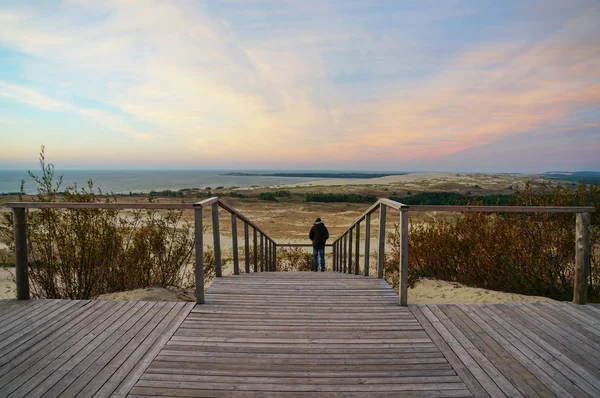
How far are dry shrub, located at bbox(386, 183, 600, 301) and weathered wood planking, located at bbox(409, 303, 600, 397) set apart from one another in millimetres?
2148

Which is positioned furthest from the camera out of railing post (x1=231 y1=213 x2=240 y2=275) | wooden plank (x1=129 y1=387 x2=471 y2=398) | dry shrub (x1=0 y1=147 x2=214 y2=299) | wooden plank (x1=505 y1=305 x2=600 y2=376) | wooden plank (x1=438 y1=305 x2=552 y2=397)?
railing post (x1=231 y1=213 x2=240 y2=275)

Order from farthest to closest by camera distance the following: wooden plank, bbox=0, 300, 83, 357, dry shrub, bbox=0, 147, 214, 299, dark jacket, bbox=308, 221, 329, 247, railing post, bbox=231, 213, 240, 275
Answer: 1. dark jacket, bbox=308, 221, 329, 247
2. railing post, bbox=231, 213, 240, 275
3. dry shrub, bbox=0, 147, 214, 299
4. wooden plank, bbox=0, 300, 83, 357

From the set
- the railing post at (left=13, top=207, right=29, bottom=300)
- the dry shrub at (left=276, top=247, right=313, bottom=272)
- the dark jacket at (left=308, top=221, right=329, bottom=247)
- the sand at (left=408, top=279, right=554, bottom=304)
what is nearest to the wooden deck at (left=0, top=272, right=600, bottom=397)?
the railing post at (left=13, top=207, right=29, bottom=300)

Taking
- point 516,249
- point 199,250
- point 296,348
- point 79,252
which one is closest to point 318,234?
point 516,249

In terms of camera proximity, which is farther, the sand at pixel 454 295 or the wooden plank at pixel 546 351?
the sand at pixel 454 295

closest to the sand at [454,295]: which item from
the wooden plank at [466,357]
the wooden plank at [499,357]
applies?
the wooden plank at [499,357]

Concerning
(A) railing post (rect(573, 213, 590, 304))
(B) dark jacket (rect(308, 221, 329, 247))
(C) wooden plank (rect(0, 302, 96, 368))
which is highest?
(A) railing post (rect(573, 213, 590, 304))

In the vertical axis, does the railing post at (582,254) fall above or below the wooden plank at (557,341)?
above

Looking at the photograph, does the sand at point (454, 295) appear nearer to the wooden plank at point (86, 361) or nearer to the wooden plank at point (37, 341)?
the wooden plank at point (86, 361)

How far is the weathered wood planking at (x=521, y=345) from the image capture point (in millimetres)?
1836

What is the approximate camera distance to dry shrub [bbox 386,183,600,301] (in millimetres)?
4820

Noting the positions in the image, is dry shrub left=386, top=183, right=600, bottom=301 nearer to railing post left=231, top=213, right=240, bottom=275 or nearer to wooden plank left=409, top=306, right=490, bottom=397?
wooden plank left=409, top=306, right=490, bottom=397

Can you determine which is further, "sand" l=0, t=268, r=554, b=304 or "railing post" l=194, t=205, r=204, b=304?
"sand" l=0, t=268, r=554, b=304

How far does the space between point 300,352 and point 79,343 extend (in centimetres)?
178
